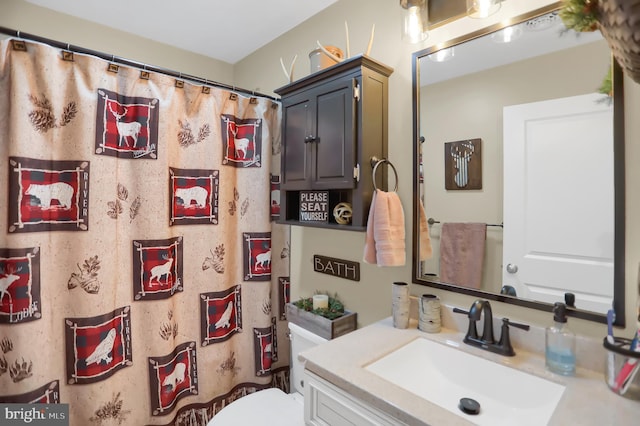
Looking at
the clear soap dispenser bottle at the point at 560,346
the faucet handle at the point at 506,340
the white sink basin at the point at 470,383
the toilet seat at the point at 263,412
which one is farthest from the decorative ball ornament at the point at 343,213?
the toilet seat at the point at 263,412

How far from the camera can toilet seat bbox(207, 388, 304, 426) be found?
4.67ft

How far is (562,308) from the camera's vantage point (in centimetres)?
97

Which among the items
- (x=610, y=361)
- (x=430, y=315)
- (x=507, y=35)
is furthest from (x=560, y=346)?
(x=507, y=35)

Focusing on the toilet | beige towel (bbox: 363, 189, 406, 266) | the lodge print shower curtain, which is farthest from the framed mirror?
the lodge print shower curtain

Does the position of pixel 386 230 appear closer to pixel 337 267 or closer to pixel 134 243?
pixel 337 267

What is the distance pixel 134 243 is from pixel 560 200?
1.77 metres

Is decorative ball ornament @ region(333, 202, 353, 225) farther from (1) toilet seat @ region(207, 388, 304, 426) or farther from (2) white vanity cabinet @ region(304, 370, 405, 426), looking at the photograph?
(1) toilet seat @ region(207, 388, 304, 426)

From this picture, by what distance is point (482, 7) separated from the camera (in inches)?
47.0

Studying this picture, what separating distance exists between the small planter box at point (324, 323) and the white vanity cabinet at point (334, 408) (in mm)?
462

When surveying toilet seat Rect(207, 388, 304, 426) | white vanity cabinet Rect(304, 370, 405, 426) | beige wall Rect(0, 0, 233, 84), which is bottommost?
toilet seat Rect(207, 388, 304, 426)

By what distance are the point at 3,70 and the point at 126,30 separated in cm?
100

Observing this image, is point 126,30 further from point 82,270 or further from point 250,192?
point 82,270

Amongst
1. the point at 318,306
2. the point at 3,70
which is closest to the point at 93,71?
the point at 3,70

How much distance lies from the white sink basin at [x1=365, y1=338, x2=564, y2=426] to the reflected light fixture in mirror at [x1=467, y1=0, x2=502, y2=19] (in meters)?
1.23
